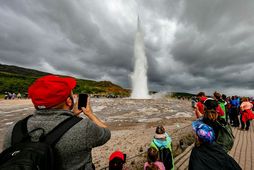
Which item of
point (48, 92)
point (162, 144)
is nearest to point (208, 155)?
point (162, 144)

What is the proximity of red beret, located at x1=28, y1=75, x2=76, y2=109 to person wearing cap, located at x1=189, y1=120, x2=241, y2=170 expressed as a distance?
7.52 feet

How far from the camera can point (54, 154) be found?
1436mm

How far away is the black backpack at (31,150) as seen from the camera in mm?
1216

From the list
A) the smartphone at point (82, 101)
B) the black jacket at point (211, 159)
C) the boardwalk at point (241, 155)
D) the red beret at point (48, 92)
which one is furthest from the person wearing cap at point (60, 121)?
the boardwalk at point (241, 155)

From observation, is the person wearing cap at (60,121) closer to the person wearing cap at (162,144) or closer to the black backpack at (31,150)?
the black backpack at (31,150)

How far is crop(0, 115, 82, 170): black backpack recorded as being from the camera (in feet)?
3.99

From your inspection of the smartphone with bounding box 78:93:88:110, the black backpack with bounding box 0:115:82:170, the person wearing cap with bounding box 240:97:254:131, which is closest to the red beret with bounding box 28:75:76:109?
the black backpack with bounding box 0:115:82:170

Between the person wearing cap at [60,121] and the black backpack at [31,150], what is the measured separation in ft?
0.16

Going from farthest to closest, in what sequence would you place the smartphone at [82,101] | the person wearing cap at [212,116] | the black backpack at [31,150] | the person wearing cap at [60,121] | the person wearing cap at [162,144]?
the person wearing cap at [162,144] → the person wearing cap at [212,116] → the smartphone at [82,101] → the person wearing cap at [60,121] → the black backpack at [31,150]

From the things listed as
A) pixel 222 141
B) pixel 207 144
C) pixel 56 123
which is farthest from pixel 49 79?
pixel 222 141

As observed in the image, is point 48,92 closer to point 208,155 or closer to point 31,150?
point 31,150

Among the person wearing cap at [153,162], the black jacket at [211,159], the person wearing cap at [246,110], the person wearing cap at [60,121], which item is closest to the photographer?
the person wearing cap at [60,121]

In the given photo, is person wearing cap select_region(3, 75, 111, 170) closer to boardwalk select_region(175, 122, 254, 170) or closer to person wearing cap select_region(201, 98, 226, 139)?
person wearing cap select_region(201, 98, 226, 139)

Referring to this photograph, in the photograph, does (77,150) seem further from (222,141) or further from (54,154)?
(222,141)
